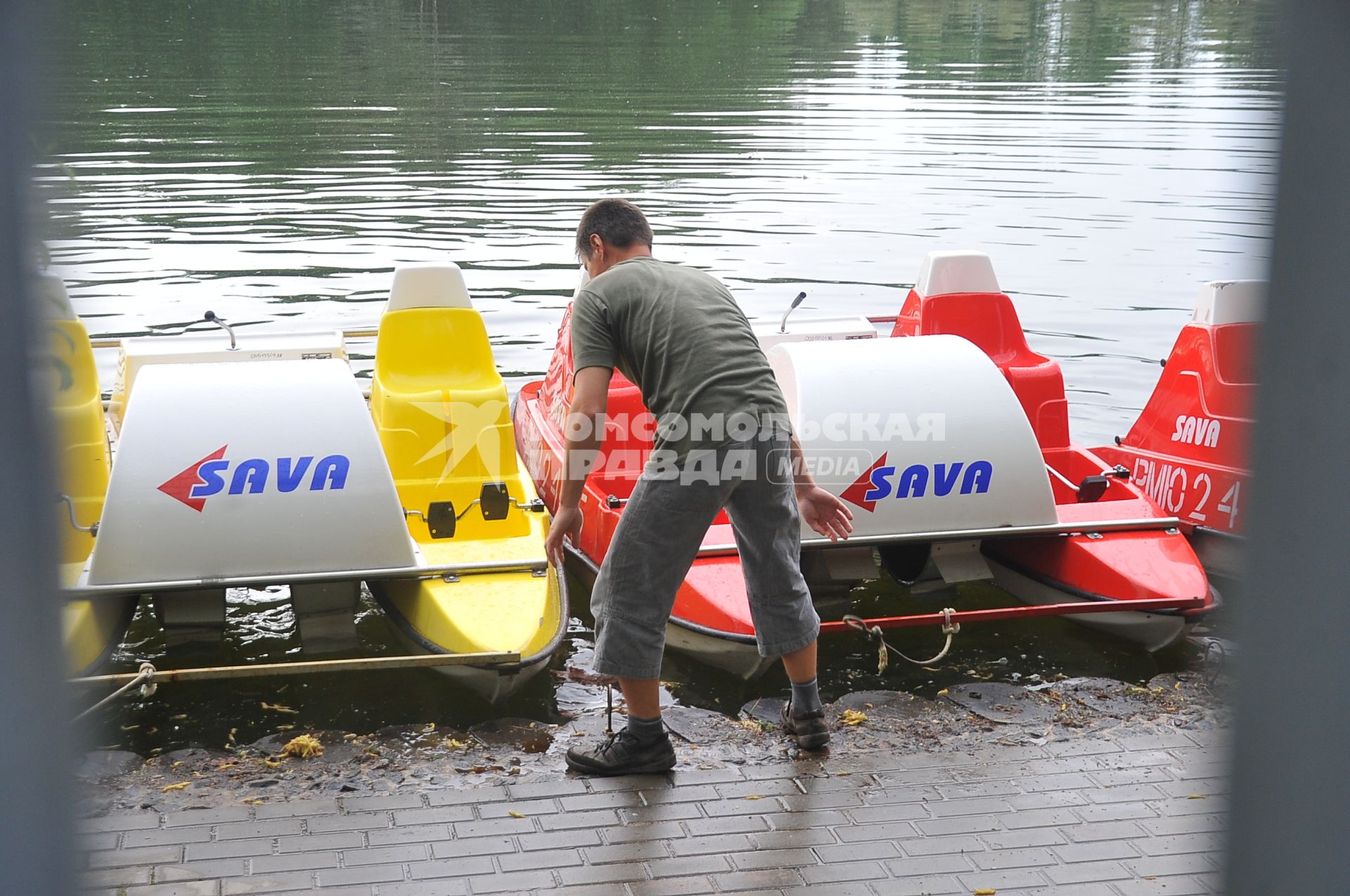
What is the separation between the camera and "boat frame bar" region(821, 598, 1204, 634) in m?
5.34

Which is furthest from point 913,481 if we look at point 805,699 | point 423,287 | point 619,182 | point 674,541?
point 619,182

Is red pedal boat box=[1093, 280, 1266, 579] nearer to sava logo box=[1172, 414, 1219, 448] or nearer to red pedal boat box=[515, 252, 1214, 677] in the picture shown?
sava logo box=[1172, 414, 1219, 448]

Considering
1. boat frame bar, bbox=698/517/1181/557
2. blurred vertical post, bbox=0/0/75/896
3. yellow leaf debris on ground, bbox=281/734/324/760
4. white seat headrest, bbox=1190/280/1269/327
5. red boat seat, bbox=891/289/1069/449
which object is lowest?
yellow leaf debris on ground, bbox=281/734/324/760

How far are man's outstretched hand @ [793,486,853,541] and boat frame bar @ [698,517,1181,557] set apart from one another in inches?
25.6

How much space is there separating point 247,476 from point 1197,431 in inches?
190

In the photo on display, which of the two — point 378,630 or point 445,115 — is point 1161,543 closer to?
point 378,630

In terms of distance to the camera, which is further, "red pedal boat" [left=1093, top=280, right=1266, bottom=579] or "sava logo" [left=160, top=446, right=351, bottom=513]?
"red pedal boat" [left=1093, top=280, right=1266, bottom=579]

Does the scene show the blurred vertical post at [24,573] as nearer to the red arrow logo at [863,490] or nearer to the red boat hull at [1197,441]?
the red arrow logo at [863,490]

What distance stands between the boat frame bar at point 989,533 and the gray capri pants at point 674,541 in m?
0.92

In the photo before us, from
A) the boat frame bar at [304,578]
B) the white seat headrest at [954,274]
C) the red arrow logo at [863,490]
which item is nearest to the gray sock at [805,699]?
the red arrow logo at [863,490]

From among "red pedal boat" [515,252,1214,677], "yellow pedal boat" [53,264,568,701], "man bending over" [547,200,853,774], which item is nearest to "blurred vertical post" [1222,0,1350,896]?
"man bending over" [547,200,853,774]

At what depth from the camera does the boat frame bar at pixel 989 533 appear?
221 inches

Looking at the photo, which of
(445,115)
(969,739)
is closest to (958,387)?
(969,739)

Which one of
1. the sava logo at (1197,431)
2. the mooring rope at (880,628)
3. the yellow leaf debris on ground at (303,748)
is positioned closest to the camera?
the yellow leaf debris on ground at (303,748)
